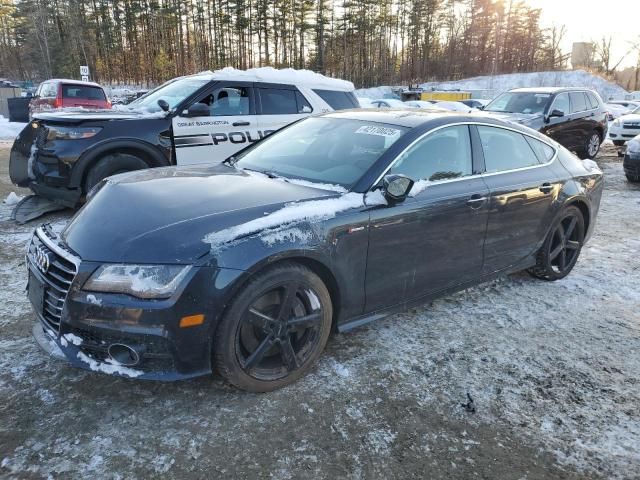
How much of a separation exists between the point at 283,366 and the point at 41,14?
196 ft

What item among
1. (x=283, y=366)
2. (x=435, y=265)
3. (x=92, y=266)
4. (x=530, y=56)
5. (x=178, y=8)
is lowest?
(x=283, y=366)

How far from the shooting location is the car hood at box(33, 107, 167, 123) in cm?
586

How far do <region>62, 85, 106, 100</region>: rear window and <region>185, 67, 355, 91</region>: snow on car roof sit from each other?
31.7 feet

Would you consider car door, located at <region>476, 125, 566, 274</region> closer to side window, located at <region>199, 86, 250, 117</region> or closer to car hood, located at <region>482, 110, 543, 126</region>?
side window, located at <region>199, 86, 250, 117</region>

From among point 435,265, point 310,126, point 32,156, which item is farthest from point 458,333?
point 32,156

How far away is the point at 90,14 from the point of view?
52.0 meters

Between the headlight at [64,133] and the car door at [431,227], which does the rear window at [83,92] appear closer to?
the headlight at [64,133]

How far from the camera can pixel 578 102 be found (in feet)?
37.9

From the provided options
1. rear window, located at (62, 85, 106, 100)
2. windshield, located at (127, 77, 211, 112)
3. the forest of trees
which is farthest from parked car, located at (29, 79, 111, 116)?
the forest of trees

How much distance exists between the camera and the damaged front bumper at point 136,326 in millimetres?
2404

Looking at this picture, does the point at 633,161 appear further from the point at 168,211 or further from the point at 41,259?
the point at 41,259

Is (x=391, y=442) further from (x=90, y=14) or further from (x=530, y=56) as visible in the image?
(x=530, y=56)

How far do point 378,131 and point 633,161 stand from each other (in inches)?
328

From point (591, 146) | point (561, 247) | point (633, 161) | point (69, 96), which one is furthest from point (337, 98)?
point (69, 96)
